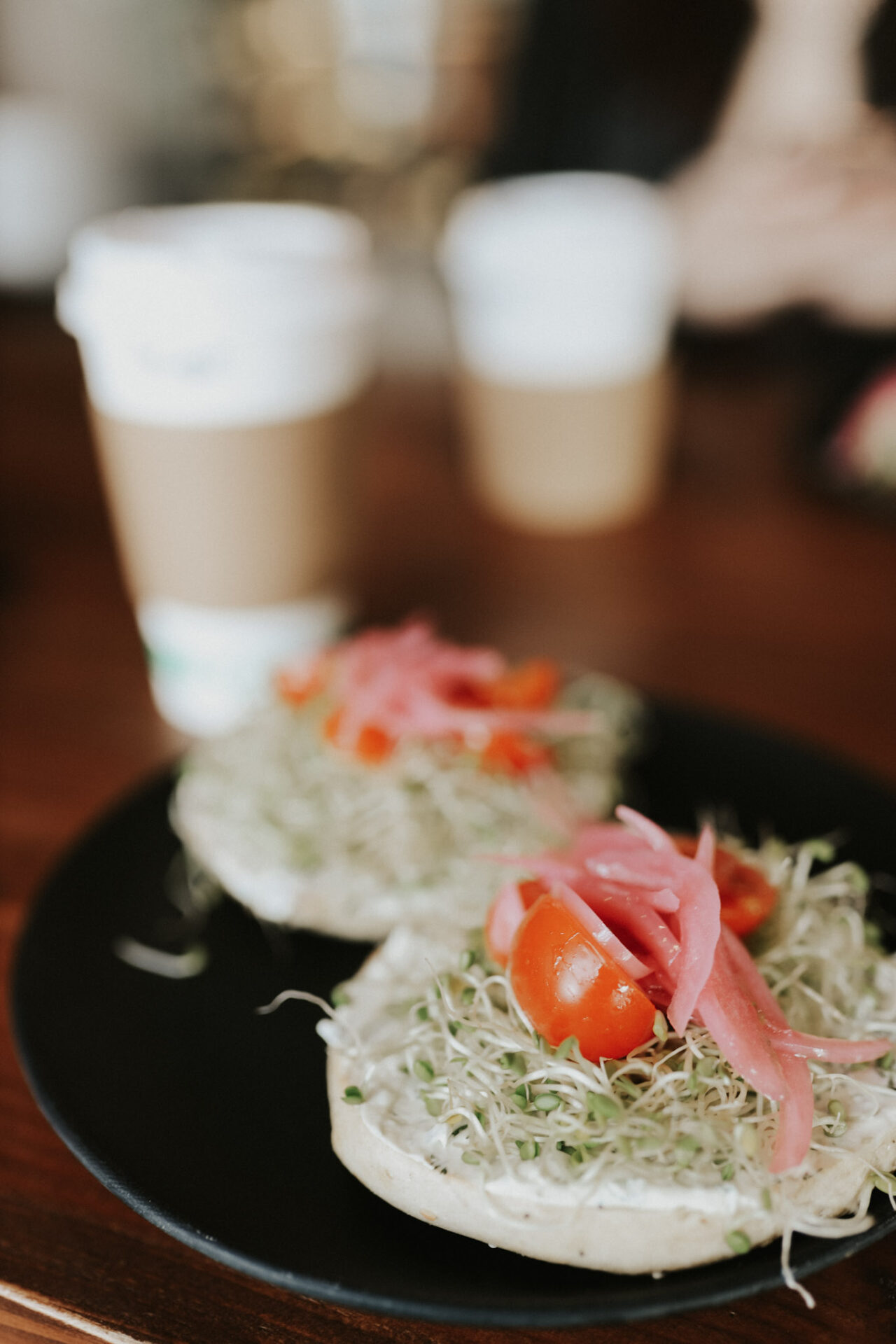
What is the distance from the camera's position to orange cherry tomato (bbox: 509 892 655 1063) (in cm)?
89

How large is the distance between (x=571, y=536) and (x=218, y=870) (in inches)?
59.0

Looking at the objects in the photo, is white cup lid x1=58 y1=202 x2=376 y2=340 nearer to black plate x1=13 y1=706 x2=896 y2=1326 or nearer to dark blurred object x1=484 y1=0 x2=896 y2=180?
black plate x1=13 y1=706 x2=896 y2=1326

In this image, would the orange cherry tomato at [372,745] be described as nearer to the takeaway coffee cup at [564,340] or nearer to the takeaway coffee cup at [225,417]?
the takeaway coffee cup at [225,417]

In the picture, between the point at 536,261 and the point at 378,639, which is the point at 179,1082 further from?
the point at 536,261

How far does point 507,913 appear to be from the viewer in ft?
3.31

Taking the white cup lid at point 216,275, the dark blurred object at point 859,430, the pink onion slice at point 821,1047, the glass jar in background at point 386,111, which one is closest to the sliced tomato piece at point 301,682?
the white cup lid at point 216,275

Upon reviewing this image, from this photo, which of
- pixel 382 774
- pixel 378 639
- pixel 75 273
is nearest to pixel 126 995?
pixel 382 774

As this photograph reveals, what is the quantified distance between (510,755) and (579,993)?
1.88 ft

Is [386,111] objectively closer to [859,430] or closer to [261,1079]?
[859,430]

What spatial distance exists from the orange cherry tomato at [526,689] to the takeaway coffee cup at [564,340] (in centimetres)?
97

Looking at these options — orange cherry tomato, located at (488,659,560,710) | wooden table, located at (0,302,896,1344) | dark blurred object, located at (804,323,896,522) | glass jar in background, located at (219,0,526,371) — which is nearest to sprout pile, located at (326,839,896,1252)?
wooden table, located at (0,302,896,1344)

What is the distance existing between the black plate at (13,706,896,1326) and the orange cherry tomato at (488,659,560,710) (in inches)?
8.9

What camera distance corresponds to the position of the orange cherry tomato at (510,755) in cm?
143

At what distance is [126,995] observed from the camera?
1.17 metres
